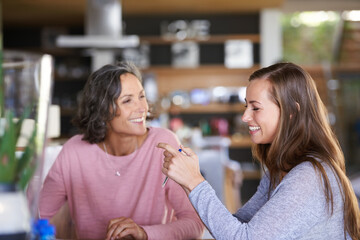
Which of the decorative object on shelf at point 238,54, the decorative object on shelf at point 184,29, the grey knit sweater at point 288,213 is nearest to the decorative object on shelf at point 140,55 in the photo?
the decorative object on shelf at point 184,29

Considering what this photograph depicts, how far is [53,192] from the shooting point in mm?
1818

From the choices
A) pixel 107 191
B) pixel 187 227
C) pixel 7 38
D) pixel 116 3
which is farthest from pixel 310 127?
pixel 7 38

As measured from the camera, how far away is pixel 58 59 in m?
8.34

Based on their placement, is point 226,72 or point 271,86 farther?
point 226,72

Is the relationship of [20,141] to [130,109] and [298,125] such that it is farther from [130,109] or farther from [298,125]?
[130,109]

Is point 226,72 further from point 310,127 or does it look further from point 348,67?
point 310,127

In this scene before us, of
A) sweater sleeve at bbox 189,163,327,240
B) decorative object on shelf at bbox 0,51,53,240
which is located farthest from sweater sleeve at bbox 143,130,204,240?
decorative object on shelf at bbox 0,51,53,240

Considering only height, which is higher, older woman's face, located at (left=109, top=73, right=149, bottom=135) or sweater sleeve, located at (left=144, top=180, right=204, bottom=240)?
older woman's face, located at (left=109, top=73, right=149, bottom=135)

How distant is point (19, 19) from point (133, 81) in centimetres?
654

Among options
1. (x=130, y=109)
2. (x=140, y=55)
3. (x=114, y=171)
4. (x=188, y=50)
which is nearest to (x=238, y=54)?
(x=188, y=50)

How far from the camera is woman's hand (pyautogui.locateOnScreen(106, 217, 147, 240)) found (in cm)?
140

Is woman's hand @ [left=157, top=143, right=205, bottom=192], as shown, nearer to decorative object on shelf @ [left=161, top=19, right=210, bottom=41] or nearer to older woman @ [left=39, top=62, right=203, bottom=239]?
older woman @ [left=39, top=62, right=203, bottom=239]

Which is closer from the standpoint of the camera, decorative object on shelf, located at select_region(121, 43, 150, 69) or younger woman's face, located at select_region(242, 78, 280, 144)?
younger woman's face, located at select_region(242, 78, 280, 144)

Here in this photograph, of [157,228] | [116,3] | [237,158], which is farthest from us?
[237,158]
